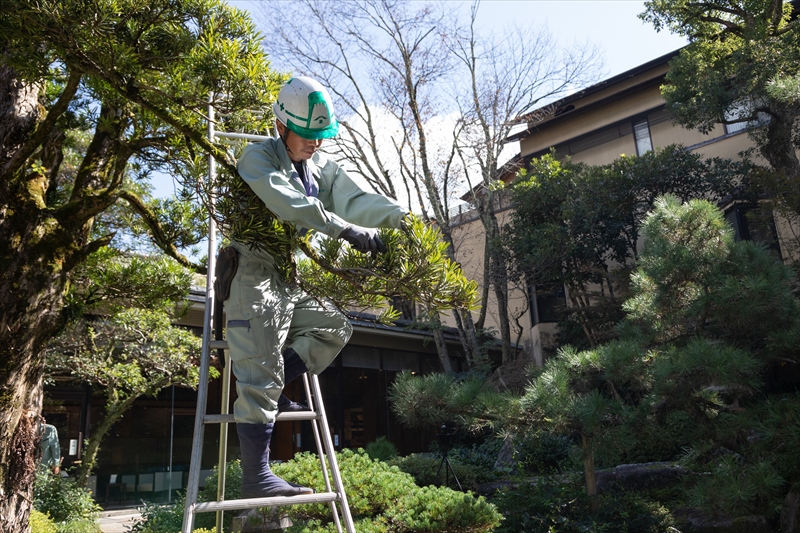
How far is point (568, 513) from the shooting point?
596cm

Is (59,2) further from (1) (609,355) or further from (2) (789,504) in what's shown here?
(2) (789,504)

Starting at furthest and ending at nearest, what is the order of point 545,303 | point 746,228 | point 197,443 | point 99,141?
point 545,303
point 746,228
point 99,141
point 197,443

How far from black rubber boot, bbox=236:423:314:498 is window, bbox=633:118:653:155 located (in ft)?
49.6

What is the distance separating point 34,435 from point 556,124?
15657 millimetres

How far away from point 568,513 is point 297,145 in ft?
15.5

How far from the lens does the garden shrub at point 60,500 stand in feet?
26.6

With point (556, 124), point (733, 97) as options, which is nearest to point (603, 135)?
point (556, 124)

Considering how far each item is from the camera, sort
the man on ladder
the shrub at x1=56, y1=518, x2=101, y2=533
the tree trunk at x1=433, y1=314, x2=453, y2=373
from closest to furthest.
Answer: the man on ladder → the shrub at x1=56, y1=518, x2=101, y2=533 → the tree trunk at x1=433, y1=314, x2=453, y2=373

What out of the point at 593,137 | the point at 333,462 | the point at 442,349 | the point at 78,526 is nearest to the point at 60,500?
the point at 78,526

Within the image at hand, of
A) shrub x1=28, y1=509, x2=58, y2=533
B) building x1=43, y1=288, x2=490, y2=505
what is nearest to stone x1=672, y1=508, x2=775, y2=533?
building x1=43, y1=288, x2=490, y2=505

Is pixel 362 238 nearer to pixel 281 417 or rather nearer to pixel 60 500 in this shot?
pixel 281 417

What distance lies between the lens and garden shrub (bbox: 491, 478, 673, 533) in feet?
18.5

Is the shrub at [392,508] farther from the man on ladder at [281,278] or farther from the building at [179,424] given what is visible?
the building at [179,424]

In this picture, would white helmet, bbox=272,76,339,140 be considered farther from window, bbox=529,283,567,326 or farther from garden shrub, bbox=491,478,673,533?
window, bbox=529,283,567,326
